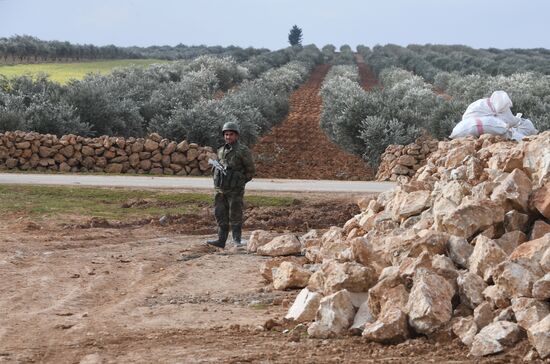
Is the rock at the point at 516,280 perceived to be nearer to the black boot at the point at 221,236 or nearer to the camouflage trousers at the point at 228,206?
the camouflage trousers at the point at 228,206

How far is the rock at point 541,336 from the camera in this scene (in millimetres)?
6000

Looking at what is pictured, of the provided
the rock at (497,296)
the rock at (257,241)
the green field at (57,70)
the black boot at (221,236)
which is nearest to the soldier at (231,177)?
the black boot at (221,236)

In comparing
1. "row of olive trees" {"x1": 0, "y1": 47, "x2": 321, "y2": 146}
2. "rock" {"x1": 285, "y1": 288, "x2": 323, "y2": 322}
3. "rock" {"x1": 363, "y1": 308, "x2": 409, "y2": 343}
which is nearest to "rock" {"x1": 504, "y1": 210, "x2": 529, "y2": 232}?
"rock" {"x1": 363, "y1": 308, "x2": 409, "y2": 343}

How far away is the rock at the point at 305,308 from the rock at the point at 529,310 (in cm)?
185

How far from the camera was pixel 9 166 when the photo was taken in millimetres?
21797

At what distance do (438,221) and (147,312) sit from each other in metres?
2.93

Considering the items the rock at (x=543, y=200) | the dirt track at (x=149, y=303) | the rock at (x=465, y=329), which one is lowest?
the dirt track at (x=149, y=303)

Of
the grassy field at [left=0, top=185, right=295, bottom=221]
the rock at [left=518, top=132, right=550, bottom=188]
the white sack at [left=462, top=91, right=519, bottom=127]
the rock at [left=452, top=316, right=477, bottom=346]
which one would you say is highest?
the white sack at [left=462, top=91, right=519, bottom=127]

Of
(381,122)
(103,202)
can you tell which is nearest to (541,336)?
(103,202)

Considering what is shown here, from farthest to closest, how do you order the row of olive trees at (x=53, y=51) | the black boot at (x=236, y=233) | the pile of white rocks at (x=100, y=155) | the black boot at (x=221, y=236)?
the row of olive trees at (x=53, y=51), the pile of white rocks at (x=100, y=155), the black boot at (x=236, y=233), the black boot at (x=221, y=236)

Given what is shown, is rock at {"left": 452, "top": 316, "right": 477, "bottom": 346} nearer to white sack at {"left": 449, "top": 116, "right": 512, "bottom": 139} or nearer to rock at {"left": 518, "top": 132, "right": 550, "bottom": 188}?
rock at {"left": 518, "top": 132, "right": 550, "bottom": 188}

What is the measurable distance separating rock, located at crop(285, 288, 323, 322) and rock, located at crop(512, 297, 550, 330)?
6.07ft

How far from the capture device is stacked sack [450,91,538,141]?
15.8 meters

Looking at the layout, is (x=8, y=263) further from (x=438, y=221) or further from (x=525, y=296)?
(x=525, y=296)
